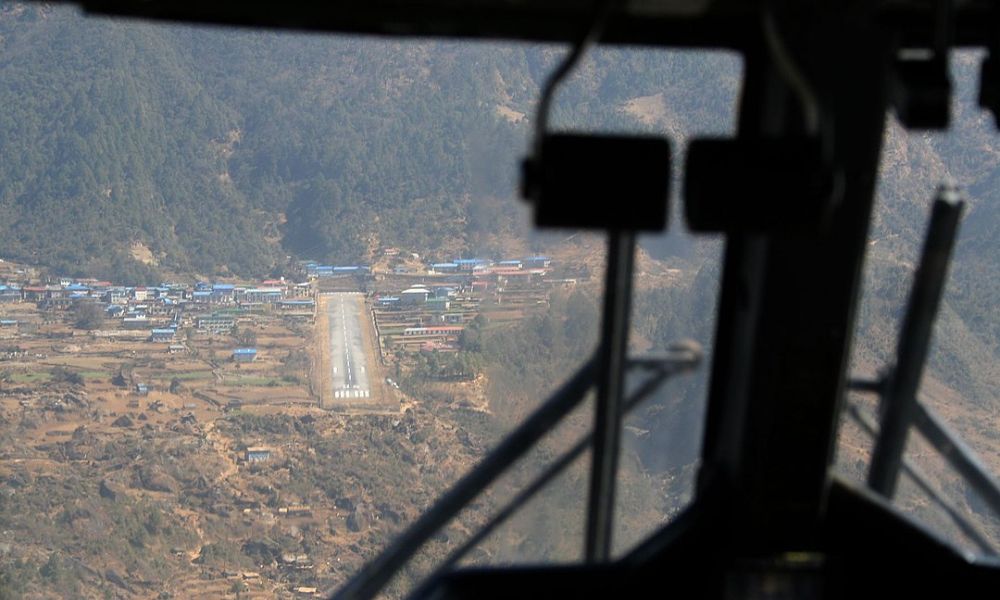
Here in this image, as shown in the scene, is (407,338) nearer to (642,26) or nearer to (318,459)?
(318,459)

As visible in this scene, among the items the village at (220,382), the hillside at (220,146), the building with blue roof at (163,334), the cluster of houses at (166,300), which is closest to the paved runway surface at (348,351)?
the village at (220,382)

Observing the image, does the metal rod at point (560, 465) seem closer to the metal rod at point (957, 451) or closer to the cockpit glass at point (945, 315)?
the cockpit glass at point (945, 315)

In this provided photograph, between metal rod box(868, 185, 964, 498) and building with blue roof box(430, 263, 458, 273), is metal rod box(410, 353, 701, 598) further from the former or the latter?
building with blue roof box(430, 263, 458, 273)

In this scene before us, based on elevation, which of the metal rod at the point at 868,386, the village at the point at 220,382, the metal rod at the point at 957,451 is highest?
the metal rod at the point at 868,386

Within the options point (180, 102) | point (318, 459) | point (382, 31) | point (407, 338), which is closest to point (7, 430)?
point (318, 459)

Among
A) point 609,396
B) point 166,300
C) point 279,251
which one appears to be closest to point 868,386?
point 609,396

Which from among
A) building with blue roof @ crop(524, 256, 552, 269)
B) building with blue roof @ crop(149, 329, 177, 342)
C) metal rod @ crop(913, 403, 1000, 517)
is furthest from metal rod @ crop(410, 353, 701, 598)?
building with blue roof @ crop(149, 329, 177, 342)
